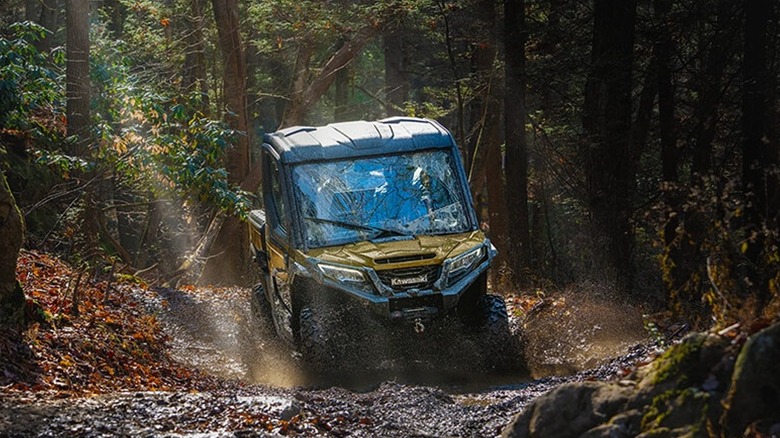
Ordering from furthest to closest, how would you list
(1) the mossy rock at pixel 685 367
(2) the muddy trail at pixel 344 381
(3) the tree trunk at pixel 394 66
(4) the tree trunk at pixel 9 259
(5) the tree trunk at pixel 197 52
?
(3) the tree trunk at pixel 394 66, (5) the tree trunk at pixel 197 52, (4) the tree trunk at pixel 9 259, (2) the muddy trail at pixel 344 381, (1) the mossy rock at pixel 685 367

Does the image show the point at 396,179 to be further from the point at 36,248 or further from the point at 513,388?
→ the point at 36,248

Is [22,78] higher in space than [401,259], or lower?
higher

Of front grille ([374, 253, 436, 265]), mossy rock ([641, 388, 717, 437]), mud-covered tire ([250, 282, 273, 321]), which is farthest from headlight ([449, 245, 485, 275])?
mossy rock ([641, 388, 717, 437])

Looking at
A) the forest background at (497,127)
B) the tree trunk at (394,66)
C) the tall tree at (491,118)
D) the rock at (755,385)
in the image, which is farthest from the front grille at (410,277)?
the tree trunk at (394,66)

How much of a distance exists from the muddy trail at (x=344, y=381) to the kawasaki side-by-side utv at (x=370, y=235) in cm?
41

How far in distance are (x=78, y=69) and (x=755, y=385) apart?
16.8 meters

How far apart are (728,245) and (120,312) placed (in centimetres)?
937

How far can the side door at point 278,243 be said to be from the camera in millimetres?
12469

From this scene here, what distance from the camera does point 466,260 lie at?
11898 mm

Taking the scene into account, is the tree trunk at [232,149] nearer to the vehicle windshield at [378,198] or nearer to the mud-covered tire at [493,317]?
the vehicle windshield at [378,198]

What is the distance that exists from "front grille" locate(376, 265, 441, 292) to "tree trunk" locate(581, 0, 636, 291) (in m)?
5.20

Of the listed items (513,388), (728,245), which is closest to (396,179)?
(513,388)

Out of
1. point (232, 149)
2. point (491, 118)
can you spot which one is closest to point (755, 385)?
point (491, 118)

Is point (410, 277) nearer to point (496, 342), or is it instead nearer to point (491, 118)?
point (496, 342)
